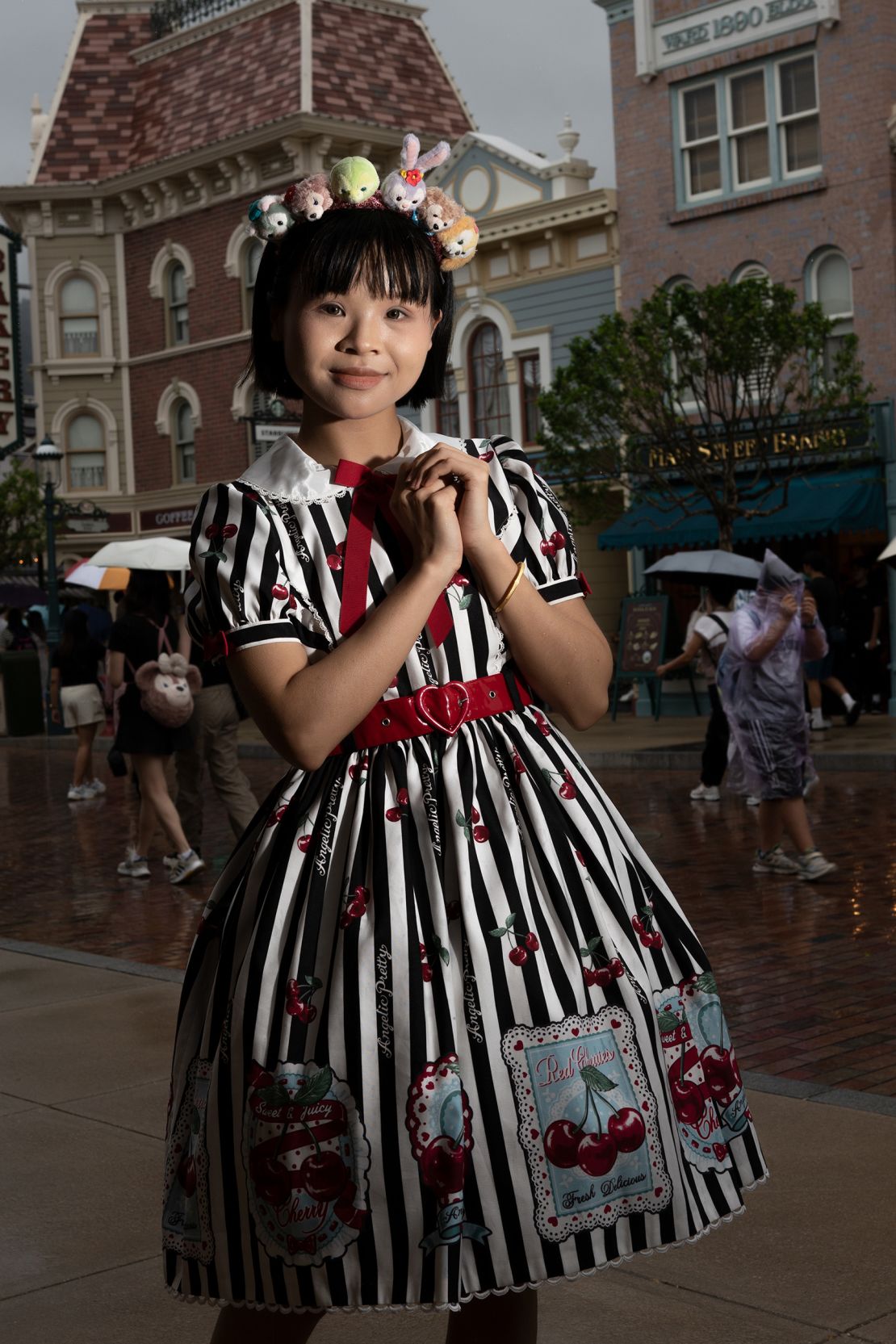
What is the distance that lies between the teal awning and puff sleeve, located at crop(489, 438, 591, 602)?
17.8 meters

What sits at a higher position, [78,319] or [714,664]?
[78,319]

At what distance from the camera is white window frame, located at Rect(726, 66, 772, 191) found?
2167 centimetres

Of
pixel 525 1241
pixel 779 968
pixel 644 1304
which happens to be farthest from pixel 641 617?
pixel 525 1241

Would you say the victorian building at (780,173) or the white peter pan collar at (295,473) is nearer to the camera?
the white peter pan collar at (295,473)

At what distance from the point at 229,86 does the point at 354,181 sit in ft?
105

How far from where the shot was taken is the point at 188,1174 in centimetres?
226

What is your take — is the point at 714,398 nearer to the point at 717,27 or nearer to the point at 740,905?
the point at 717,27

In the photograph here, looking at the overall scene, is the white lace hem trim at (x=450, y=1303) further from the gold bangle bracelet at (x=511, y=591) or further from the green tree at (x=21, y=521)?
the green tree at (x=21, y=521)

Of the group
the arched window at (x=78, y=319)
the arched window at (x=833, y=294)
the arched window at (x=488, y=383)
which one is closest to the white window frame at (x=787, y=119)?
the arched window at (x=833, y=294)

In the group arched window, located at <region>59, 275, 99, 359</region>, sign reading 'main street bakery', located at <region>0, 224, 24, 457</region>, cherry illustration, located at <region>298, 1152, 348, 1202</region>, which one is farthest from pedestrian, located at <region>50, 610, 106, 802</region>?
arched window, located at <region>59, 275, 99, 359</region>

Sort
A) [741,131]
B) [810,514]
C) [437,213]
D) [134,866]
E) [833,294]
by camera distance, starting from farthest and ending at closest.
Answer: [741,131], [833,294], [810,514], [134,866], [437,213]

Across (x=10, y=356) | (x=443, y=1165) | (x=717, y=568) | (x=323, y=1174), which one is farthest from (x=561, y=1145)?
(x=10, y=356)

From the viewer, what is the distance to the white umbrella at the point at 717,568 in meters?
11.6

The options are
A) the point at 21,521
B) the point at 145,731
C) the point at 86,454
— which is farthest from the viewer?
the point at 86,454
